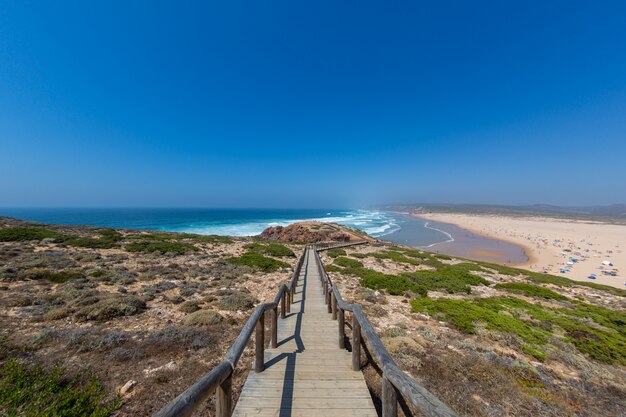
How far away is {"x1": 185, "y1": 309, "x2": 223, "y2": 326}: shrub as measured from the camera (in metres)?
6.80

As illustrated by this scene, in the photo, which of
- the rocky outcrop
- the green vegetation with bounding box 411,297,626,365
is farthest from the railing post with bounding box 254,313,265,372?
the rocky outcrop

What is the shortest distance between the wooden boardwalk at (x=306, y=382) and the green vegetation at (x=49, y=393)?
250 cm

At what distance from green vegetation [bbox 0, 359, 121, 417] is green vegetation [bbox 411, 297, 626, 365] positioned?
9.23 meters

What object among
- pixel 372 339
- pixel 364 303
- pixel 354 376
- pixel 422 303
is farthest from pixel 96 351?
pixel 422 303

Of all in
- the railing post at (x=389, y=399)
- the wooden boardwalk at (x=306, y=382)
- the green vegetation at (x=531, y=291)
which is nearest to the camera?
the railing post at (x=389, y=399)

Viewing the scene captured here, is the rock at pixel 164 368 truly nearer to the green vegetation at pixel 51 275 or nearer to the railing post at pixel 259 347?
the railing post at pixel 259 347

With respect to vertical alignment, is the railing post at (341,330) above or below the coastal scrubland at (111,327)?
above

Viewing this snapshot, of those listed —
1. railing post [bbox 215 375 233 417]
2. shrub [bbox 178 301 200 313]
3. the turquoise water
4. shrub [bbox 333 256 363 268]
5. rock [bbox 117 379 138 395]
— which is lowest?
the turquoise water

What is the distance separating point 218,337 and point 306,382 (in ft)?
10.8

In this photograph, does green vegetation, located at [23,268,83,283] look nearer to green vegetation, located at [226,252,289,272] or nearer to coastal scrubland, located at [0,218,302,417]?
coastal scrubland, located at [0,218,302,417]

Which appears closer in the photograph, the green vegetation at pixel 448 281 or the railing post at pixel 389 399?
the railing post at pixel 389 399

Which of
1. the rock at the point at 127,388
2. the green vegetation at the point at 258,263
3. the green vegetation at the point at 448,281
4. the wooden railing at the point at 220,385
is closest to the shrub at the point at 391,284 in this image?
the green vegetation at the point at 448,281

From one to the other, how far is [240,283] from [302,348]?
6779mm

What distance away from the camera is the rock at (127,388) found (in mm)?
4098
